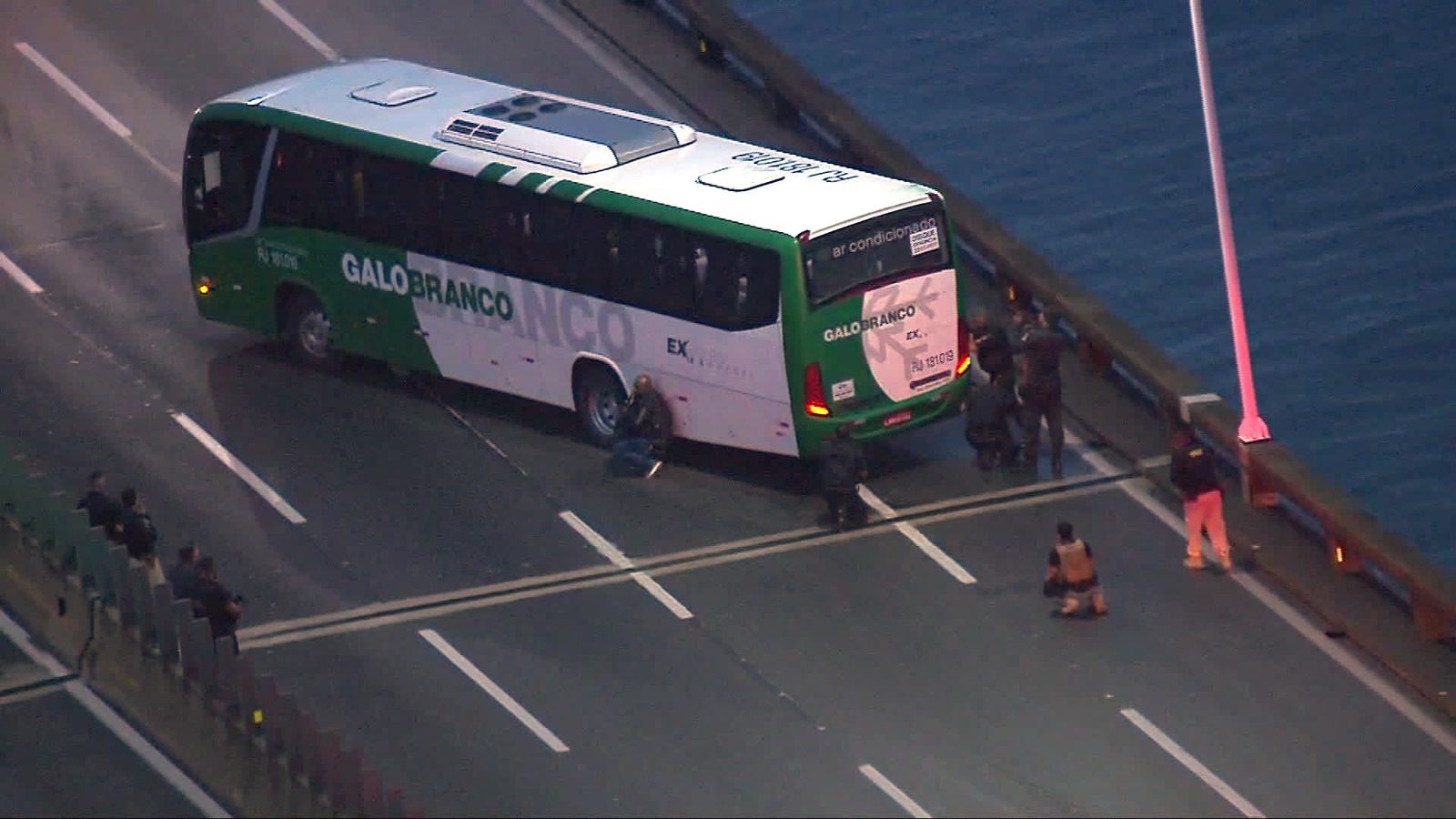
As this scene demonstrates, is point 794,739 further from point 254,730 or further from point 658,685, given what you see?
point 254,730

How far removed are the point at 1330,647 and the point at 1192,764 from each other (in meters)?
2.98

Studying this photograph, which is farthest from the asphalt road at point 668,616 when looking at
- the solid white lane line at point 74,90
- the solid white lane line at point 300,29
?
the solid white lane line at point 300,29

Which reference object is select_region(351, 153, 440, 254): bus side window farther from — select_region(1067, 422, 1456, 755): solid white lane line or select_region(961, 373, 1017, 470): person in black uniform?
select_region(1067, 422, 1456, 755): solid white lane line

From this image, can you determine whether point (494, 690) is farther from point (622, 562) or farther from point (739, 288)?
point (739, 288)

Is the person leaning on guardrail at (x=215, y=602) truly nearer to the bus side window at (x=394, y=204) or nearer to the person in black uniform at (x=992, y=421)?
the bus side window at (x=394, y=204)

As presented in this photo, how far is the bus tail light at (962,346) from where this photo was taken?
26.0 meters

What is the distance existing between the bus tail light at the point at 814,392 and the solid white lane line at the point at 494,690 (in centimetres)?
453

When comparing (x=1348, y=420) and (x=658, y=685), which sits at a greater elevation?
(x=658, y=685)

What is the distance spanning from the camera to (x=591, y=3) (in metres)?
37.5

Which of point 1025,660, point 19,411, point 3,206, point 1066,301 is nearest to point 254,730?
point 1025,660

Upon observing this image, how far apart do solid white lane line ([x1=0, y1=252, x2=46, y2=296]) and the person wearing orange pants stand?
1473cm

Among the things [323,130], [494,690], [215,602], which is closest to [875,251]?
[494,690]

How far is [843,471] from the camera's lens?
24531 millimetres

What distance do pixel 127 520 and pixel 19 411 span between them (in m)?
5.52
